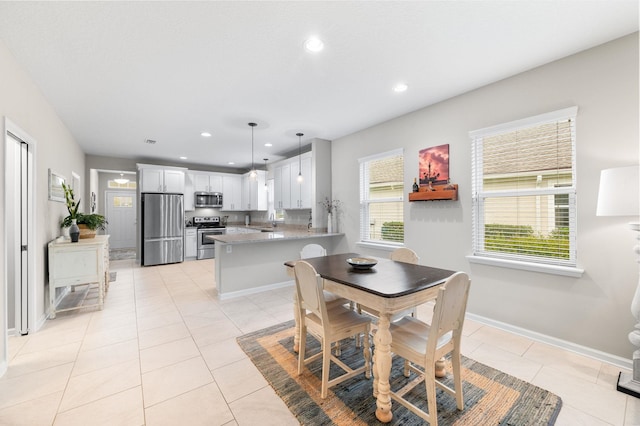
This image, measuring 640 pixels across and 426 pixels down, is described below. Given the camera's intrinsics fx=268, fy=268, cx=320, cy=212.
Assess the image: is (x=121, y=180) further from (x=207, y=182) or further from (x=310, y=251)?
(x=310, y=251)

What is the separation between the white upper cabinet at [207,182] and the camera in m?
7.43

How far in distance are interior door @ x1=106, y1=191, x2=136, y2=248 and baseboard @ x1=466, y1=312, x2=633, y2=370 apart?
398 inches

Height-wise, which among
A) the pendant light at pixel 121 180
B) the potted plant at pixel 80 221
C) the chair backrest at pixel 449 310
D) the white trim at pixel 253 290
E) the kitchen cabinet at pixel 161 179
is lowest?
the white trim at pixel 253 290

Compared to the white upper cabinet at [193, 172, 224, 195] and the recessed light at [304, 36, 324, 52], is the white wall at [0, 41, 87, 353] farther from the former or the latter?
the white upper cabinet at [193, 172, 224, 195]

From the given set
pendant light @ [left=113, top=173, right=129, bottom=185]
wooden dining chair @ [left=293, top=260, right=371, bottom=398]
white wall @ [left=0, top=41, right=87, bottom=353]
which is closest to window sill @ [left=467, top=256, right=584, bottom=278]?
wooden dining chair @ [left=293, top=260, right=371, bottom=398]

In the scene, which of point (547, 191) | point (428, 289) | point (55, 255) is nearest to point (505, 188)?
point (547, 191)

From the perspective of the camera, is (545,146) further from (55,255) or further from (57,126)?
(57,126)

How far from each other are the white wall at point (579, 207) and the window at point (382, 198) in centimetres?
58

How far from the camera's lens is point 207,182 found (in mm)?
7586

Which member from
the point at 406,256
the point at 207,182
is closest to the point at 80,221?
the point at 207,182

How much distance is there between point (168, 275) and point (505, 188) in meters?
5.94

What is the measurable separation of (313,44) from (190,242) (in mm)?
6369

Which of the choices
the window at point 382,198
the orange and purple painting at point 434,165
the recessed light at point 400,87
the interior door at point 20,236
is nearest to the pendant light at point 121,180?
the interior door at point 20,236

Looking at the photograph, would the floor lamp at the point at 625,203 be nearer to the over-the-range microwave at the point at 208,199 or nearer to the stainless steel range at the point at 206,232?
the stainless steel range at the point at 206,232
